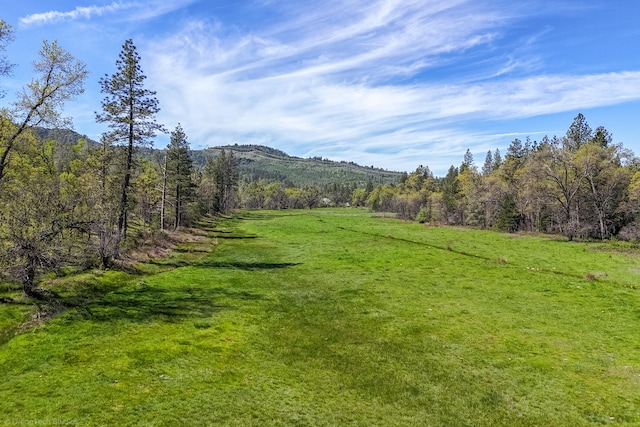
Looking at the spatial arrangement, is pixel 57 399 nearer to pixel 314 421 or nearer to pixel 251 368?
pixel 251 368

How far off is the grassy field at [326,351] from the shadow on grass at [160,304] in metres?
0.14

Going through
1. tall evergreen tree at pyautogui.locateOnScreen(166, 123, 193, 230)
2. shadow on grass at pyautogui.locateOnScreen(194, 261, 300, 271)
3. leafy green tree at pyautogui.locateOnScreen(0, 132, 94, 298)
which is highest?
tall evergreen tree at pyautogui.locateOnScreen(166, 123, 193, 230)

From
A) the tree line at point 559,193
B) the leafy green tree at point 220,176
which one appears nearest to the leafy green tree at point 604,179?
the tree line at point 559,193

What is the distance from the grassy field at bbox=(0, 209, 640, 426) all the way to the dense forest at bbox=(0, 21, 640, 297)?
380 centimetres

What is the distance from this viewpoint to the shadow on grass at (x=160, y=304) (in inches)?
770

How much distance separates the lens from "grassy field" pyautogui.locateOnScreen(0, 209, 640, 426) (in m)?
11.4

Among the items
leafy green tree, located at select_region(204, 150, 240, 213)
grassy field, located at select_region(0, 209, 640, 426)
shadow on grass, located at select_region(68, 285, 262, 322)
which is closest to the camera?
grassy field, located at select_region(0, 209, 640, 426)

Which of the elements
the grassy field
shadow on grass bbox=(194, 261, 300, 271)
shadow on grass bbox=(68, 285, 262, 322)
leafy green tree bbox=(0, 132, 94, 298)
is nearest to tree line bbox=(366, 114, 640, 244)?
the grassy field

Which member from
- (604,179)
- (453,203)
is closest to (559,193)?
(604,179)

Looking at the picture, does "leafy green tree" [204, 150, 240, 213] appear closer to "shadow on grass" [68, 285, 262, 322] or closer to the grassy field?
the grassy field

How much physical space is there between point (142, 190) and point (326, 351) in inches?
2135

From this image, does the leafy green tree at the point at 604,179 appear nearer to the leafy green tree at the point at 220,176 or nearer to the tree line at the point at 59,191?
the tree line at the point at 59,191

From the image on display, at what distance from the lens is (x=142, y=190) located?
199ft

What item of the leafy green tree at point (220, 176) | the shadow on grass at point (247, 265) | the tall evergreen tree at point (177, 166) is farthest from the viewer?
the leafy green tree at point (220, 176)
